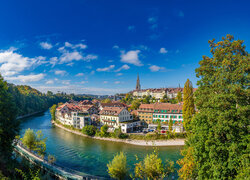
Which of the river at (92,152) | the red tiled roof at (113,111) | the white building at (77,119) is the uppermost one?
the red tiled roof at (113,111)

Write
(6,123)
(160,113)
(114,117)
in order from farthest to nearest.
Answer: (160,113) < (114,117) < (6,123)

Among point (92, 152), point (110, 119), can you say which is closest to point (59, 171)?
point (92, 152)

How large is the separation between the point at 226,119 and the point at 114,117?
3464 cm

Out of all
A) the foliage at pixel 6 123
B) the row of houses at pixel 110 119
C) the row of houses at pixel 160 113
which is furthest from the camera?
the row of houses at pixel 160 113

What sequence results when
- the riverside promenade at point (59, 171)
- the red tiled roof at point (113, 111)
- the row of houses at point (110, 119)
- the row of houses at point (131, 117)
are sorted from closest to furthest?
1. the riverside promenade at point (59, 171)
2. the row of houses at point (110, 119)
3. the row of houses at point (131, 117)
4. the red tiled roof at point (113, 111)

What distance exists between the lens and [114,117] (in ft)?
139

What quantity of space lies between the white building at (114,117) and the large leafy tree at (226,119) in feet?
102

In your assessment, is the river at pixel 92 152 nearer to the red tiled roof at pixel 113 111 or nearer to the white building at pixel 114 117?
the white building at pixel 114 117

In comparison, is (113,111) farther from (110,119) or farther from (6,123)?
(6,123)

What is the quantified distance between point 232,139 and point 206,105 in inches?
91.0

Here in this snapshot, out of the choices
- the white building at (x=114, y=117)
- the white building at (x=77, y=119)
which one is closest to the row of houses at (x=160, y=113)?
the white building at (x=114, y=117)

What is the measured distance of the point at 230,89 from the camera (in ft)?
30.5

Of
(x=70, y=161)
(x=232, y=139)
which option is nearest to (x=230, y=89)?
(x=232, y=139)

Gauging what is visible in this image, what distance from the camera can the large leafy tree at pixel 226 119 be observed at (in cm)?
889
